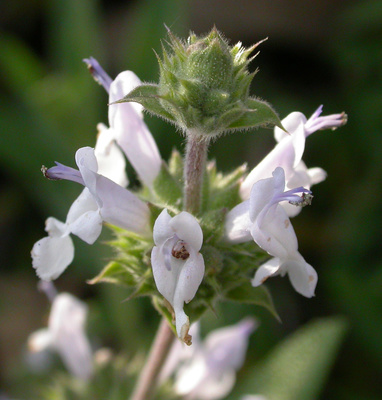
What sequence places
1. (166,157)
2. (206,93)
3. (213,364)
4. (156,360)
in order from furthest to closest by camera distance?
(166,157), (213,364), (156,360), (206,93)

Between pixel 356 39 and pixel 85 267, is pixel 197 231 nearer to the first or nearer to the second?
pixel 85 267

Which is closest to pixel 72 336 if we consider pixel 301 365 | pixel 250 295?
pixel 301 365

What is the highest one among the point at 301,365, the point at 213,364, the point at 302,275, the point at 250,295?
the point at 302,275

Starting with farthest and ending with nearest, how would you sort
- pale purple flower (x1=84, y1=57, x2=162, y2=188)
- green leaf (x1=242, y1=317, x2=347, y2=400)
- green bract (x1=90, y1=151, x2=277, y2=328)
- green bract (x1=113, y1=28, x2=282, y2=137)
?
green leaf (x1=242, y1=317, x2=347, y2=400)
pale purple flower (x1=84, y1=57, x2=162, y2=188)
green bract (x1=90, y1=151, x2=277, y2=328)
green bract (x1=113, y1=28, x2=282, y2=137)

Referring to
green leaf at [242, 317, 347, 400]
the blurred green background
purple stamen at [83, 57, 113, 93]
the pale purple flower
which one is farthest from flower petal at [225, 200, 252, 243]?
the blurred green background

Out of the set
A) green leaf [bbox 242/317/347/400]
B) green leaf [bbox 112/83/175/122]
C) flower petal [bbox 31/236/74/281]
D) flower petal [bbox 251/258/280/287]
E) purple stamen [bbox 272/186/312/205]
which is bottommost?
green leaf [bbox 242/317/347/400]

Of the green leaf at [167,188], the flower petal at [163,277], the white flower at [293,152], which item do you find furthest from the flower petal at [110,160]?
the flower petal at [163,277]

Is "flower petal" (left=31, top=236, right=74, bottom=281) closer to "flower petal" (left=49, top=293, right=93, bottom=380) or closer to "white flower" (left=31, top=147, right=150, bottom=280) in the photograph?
"white flower" (left=31, top=147, right=150, bottom=280)

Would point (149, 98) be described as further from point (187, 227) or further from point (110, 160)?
point (110, 160)

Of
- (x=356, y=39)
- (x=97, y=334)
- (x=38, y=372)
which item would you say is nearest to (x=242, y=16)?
(x=356, y=39)
